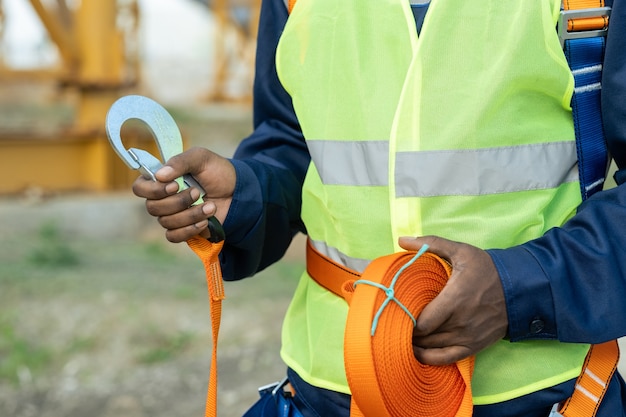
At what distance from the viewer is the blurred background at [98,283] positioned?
173 inches

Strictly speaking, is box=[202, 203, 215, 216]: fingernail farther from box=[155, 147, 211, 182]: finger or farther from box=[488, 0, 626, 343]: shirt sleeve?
box=[488, 0, 626, 343]: shirt sleeve

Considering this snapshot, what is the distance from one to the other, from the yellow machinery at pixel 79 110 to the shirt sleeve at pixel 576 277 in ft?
25.4

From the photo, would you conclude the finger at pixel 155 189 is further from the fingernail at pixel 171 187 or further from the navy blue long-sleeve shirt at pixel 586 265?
the navy blue long-sleeve shirt at pixel 586 265

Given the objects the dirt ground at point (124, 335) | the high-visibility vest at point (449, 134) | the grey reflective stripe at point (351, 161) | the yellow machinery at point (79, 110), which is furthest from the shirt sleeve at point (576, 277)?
the yellow machinery at point (79, 110)

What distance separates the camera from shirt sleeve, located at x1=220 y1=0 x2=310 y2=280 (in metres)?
1.61

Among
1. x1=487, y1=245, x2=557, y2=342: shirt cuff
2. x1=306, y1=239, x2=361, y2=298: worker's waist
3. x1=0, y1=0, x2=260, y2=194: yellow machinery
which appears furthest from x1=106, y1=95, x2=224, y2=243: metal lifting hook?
x1=0, y1=0, x2=260, y2=194: yellow machinery

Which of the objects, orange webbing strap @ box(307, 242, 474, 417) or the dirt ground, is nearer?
orange webbing strap @ box(307, 242, 474, 417)

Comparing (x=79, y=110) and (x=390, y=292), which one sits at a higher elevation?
(x=390, y=292)

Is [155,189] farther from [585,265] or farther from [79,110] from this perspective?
[79,110]

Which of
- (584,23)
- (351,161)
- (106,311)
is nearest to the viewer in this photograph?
(584,23)

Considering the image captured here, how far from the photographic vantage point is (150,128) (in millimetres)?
1519

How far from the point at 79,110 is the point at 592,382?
8285 mm

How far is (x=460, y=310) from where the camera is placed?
3.98 ft

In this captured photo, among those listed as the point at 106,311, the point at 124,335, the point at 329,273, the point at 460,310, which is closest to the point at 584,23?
the point at 460,310
